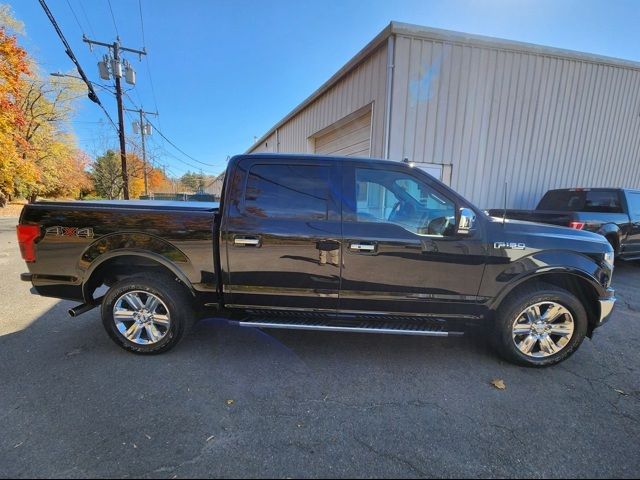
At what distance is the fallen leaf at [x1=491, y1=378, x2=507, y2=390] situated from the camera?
2746 millimetres

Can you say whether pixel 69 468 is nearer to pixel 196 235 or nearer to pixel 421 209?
pixel 196 235

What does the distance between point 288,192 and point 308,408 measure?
1845mm

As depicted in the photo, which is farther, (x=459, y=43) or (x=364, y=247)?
(x=459, y=43)

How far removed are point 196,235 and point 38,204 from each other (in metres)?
1.63

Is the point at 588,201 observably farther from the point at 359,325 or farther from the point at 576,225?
the point at 359,325

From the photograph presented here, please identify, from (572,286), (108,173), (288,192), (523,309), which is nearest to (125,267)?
(288,192)

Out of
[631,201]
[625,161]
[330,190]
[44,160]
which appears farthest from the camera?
[44,160]

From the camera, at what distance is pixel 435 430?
223 cm

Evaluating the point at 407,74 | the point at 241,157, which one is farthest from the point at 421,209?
the point at 407,74

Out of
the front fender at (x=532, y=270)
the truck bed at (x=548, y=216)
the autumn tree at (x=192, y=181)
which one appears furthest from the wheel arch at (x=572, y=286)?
the autumn tree at (x=192, y=181)

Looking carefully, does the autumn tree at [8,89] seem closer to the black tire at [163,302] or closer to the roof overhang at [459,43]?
the roof overhang at [459,43]

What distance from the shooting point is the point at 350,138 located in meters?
10.0

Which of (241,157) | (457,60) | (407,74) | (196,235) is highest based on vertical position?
(457,60)

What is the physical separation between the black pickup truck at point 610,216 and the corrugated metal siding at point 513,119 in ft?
7.86
